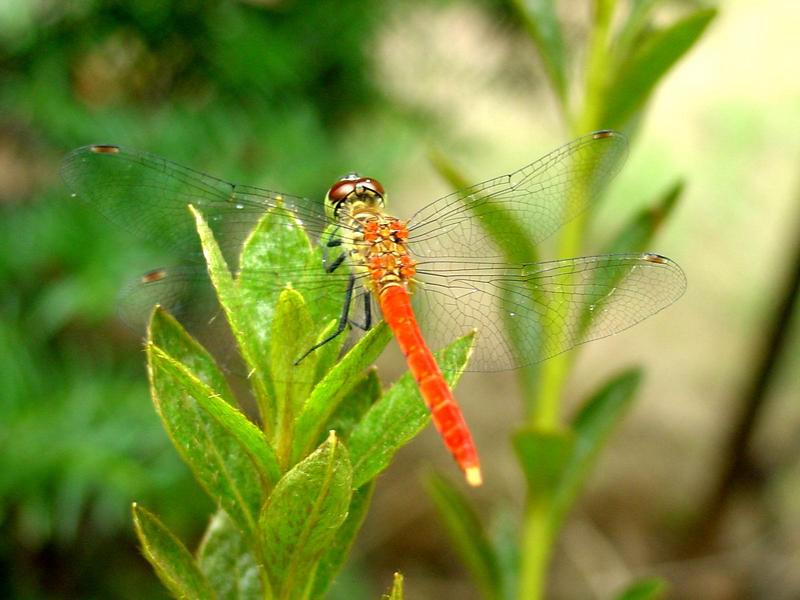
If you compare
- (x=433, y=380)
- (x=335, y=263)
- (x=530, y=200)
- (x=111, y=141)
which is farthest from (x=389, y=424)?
(x=111, y=141)

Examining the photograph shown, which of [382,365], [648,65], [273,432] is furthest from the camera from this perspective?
[382,365]

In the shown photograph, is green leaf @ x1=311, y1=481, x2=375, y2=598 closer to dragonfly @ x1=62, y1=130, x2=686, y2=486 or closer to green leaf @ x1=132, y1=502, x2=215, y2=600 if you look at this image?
green leaf @ x1=132, y1=502, x2=215, y2=600

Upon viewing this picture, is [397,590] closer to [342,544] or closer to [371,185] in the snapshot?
[342,544]

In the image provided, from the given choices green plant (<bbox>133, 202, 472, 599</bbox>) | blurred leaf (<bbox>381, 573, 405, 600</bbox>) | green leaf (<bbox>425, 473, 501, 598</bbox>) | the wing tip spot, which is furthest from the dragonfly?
blurred leaf (<bbox>381, 573, 405, 600</bbox>)

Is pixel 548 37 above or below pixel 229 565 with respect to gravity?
above

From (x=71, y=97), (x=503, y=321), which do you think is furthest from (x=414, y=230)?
(x=71, y=97)

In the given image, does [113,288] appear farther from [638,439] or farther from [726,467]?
[638,439]

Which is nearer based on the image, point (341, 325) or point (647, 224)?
point (341, 325)
